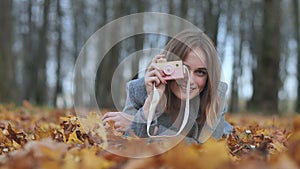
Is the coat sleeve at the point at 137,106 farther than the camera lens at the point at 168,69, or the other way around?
the coat sleeve at the point at 137,106

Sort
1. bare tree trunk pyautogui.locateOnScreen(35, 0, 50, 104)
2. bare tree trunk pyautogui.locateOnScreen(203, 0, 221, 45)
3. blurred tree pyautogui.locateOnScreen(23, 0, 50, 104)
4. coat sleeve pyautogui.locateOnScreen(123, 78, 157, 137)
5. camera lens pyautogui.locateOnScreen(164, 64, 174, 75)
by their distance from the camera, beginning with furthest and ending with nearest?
blurred tree pyautogui.locateOnScreen(23, 0, 50, 104), bare tree trunk pyautogui.locateOnScreen(203, 0, 221, 45), bare tree trunk pyautogui.locateOnScreen(35, 0, 50, 104), coat sleeve pyautogui.locateOnScreen(123, 78, 157, 137), camera lens pyautogui.locateOnScreen(164, 64, 174, 75)

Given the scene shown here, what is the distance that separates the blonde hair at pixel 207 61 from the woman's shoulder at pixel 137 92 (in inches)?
8.2

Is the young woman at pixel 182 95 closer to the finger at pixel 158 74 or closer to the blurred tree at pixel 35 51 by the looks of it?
the finger at pixel 158 74

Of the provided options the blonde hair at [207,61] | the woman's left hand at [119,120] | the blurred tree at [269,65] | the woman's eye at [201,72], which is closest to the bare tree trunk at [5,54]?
the blurred tree at [269,65]

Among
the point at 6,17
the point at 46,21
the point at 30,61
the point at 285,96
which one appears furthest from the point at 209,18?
the point at 285,96

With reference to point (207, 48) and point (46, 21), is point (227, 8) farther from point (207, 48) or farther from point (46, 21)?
point (207, 48)

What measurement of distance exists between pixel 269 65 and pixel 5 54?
6593 mm

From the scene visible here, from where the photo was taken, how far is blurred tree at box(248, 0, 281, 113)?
33.1ft

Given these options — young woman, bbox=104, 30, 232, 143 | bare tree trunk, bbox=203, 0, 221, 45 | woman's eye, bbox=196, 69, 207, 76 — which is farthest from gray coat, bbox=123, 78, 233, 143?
bare tree trunk, bbox=203, 0, 221, 45

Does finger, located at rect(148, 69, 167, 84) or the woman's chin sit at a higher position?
finger, located at rect(148, 69, 167, 84)

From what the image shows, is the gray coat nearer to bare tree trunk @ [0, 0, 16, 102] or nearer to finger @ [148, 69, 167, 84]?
finger @ [148, 69, 167, 84]

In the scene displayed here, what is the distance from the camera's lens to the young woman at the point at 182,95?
2.04 meters

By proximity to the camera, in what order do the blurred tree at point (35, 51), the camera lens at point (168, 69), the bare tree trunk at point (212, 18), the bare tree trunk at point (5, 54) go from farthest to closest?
the blurred tree at point (35, 51), the bare tree trunk at point (212, 18), the bare tree trunk at point (5, 54), the camera lens at point (168, 69)

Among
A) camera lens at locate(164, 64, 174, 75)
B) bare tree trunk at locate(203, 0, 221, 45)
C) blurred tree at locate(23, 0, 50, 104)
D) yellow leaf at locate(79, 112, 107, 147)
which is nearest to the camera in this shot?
yellow leaf at locate(79, 112, 107, 147)
